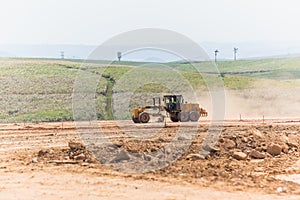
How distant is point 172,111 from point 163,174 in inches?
610

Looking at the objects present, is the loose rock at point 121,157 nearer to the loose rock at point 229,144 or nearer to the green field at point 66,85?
the loose rock at point 229,144

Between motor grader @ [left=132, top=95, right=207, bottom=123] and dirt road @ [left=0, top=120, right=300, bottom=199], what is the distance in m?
9.62

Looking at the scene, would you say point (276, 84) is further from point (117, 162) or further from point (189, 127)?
point (117, 162)

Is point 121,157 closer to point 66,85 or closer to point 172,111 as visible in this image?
point 172,111

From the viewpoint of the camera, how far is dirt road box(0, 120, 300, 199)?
11398mm

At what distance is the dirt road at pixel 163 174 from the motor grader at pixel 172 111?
9.62 metres

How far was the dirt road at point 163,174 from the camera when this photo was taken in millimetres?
11398

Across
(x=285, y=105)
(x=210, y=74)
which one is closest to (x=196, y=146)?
(x=285, y=105)

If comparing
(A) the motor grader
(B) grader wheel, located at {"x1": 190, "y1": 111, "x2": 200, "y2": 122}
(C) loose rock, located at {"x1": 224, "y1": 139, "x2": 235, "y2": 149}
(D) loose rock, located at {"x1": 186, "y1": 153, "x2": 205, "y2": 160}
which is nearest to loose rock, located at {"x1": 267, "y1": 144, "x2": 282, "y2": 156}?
(C) loose rock, located at {"x1": 224, "y1": 139, "x2": 235, "y2": 149}

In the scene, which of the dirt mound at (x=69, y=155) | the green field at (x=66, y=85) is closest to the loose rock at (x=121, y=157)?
the dirt mound at (x=69, y=155)

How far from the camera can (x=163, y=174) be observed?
43.3ft

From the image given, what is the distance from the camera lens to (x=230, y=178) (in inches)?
498

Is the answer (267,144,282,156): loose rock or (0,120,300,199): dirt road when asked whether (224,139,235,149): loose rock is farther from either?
(267,144,282,156): loose rock

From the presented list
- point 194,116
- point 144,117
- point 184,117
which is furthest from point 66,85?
point 194,116
